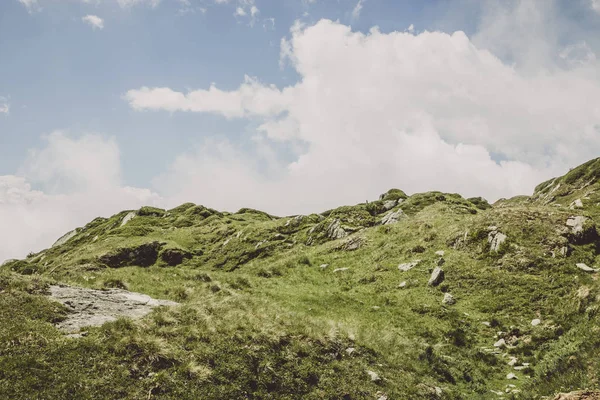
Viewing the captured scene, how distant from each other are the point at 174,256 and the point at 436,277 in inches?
2123

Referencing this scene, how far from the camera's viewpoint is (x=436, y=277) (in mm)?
30844

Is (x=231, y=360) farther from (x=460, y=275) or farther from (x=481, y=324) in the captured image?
(x=460, y=275)

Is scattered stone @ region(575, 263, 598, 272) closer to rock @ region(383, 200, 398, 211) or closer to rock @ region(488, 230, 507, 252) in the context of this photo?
rock @ region(488, 230, 507, 252)

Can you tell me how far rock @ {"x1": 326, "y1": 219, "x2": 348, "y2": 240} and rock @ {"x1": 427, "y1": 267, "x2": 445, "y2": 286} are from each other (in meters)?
24.0

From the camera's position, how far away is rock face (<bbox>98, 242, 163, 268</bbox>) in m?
69.0

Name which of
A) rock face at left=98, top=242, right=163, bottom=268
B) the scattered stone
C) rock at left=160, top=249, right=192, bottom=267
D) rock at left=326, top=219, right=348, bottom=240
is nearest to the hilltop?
the scattered stone

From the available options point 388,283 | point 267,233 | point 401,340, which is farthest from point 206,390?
point 267,233

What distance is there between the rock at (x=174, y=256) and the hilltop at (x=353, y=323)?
116 feet

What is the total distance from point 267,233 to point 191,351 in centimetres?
5284

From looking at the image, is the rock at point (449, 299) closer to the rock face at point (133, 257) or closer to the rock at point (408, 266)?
the rock at point (408, 266)

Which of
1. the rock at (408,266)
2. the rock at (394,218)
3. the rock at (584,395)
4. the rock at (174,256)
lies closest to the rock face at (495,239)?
the rock at (408,266)

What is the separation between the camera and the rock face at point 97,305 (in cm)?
1736

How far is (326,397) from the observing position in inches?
607

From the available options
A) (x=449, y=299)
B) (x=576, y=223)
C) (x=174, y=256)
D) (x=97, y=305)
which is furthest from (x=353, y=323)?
(x=174, y=256)
